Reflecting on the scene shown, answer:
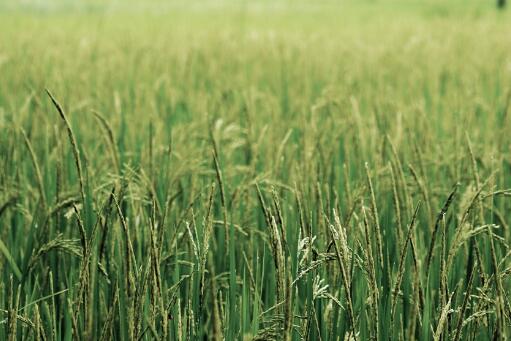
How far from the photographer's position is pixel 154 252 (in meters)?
0.88

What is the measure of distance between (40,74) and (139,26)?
12.9 feet

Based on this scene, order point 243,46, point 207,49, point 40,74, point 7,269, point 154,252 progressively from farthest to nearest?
point 243,46
point 207,49
point 40,74
point 7,269
point 154,252

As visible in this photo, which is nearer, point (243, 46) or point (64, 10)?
point (243, 46)

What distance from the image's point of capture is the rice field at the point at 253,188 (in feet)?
3.26

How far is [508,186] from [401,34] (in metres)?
4.83

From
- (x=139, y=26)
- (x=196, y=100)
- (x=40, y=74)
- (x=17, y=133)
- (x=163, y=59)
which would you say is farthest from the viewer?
(x=139, y=26)

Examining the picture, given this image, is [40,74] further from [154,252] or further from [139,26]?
[139,26]

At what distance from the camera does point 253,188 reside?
1708 mm

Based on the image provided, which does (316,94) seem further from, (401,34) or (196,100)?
(401,34)

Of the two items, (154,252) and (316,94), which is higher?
(154,252)

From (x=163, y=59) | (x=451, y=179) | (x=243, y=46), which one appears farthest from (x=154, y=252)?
(x=243, y=46)

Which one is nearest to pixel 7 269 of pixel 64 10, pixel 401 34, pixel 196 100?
pixel 196 100

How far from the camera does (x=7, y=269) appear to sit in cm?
139

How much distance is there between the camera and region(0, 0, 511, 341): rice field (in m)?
0.99
